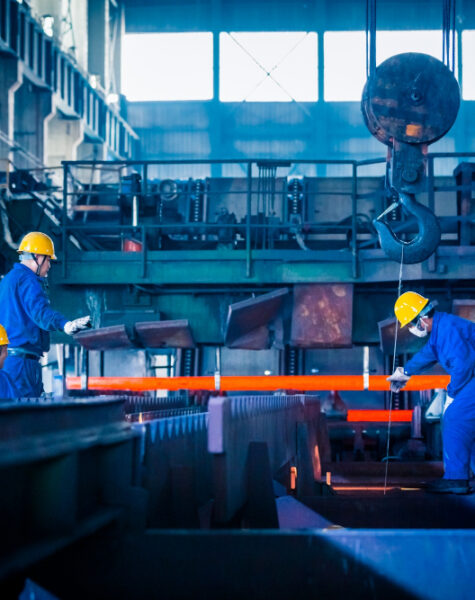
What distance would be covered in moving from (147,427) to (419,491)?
138 inches

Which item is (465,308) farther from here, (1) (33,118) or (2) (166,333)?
(1) (33,118)

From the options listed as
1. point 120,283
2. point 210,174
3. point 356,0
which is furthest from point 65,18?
point 120,283

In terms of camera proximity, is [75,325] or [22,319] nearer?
[75,325]

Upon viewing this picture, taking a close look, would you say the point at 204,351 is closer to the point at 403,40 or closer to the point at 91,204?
the point at 91,204

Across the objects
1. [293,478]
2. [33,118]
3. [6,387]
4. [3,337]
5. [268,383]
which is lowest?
[293,478]

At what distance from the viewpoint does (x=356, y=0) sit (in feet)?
89.4

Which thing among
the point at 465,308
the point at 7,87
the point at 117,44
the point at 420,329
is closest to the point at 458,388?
the point at 420,329

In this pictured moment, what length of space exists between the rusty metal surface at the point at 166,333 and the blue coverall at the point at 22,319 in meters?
3.49

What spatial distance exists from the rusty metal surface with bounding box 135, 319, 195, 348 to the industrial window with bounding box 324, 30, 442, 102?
18867 mm

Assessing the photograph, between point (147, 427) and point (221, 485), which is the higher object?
point (147, 427)

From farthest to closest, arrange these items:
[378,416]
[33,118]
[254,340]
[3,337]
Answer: [33,118] < [378,416] < [254,340] < [3,337]

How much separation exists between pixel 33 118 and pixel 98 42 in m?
5.99

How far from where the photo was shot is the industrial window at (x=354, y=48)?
27.1 m

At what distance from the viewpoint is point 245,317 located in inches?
394
